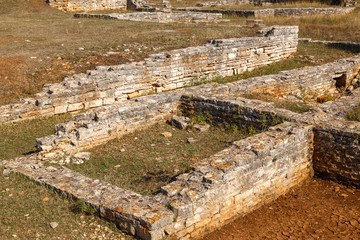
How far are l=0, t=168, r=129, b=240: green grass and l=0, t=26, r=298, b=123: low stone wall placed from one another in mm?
4855

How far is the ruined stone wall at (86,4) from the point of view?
90.5 ft

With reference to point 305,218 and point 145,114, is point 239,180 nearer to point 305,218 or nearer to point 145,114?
point 305,218

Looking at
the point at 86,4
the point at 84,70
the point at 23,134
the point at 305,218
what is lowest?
the point at 305,218

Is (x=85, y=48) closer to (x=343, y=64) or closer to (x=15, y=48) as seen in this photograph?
(x=15, y=48)

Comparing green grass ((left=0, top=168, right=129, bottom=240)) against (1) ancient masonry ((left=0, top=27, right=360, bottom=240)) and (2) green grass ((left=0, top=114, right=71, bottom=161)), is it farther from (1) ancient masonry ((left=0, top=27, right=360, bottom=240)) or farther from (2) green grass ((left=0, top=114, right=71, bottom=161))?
(2) green grass ((left=0, top=114, right=71, bottom=161))

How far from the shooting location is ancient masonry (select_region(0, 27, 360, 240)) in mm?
5234

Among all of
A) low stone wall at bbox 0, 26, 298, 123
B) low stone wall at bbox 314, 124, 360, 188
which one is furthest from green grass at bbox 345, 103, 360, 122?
low stone wall at bbox 0, 26, 298, 123

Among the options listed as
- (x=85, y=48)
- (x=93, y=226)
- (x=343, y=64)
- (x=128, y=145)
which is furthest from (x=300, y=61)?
(x=93, y=226)

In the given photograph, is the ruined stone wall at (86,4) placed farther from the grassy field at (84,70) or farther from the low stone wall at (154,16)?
the low stone wall at (154,16)

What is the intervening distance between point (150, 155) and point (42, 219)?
293cm

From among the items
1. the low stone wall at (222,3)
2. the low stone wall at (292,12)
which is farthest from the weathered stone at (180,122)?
the low stone wall at (222,3)

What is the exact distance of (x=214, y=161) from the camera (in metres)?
6.06

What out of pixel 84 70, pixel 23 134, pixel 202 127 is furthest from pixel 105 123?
pixel 84 70

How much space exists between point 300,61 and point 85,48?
9.58 metres
